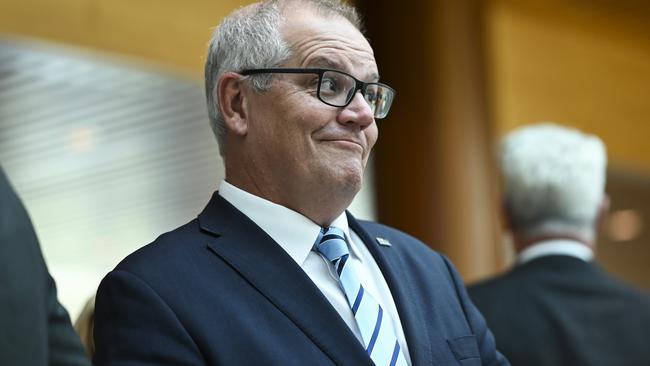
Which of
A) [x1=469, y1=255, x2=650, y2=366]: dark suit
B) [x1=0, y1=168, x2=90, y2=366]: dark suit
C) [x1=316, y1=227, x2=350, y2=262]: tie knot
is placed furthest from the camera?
[x1=469, y1=255, x2=650, y2=366]: dark suit

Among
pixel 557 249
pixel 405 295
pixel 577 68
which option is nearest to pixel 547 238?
pixel 557 249

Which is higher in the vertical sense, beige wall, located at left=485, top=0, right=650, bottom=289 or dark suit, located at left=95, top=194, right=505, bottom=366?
dark suit, located at left=95, top=194, right=505, bottom=366

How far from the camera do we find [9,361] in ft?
5.48

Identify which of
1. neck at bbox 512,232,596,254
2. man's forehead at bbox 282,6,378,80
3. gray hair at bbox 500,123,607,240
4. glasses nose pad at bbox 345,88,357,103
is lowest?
neck at bbox 512,232,596,254

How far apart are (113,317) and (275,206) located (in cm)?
42

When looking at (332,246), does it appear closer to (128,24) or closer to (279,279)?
(279,279)

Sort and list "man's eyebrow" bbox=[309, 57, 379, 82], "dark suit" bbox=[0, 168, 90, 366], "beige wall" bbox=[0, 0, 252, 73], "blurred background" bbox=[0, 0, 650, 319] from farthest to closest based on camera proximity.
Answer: "blurred background" bbox=[0, 0, 650, 319] < "beige wall" bbox=[0, 0, 252, 73] < "man's eyebrow" bbox=[309, 57, 379, 82] < "dark suit" bbox=[0, 168, 90, 366]

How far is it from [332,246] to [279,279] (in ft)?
0.49

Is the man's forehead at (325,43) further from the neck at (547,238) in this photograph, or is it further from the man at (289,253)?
the neck at (547,238)

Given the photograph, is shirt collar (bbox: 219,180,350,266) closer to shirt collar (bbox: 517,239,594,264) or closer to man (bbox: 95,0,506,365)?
man (bbox: 95,0,506,365)

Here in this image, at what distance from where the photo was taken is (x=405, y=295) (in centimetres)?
248

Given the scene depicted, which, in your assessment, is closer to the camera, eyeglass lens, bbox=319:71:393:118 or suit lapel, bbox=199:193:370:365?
suit lapel, bbox=199:193:370:365

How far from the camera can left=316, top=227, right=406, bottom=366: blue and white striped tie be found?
2338 millimetres

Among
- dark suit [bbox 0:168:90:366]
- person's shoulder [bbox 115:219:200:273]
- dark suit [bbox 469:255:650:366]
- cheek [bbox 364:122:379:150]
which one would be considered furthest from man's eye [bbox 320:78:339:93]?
dark suit [bbox 469:255:650:366]
